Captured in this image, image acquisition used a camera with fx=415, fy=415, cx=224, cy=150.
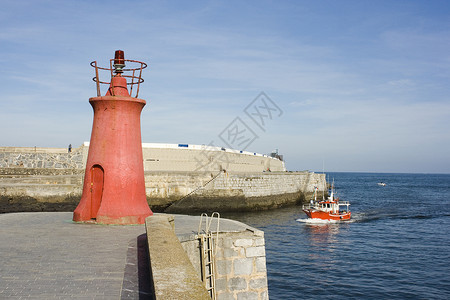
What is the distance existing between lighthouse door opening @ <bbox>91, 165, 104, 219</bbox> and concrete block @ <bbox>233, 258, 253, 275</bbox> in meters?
4.71

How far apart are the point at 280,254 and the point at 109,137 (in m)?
12.1

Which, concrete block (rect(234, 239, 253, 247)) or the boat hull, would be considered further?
the boat hull

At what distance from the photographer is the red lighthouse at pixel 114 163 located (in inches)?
421

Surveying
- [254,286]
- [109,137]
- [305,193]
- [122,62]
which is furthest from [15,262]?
[305,193]

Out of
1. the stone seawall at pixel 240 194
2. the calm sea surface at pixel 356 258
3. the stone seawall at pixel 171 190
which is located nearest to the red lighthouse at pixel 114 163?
the calm sea surface at pixel 356 258

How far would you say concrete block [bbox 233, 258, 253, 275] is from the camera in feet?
26.3

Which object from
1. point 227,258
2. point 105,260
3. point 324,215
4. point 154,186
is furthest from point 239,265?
point 324,215

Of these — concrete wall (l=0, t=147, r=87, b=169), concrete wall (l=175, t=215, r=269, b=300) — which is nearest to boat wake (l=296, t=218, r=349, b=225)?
concrete wall (l=0, t=147, r=87, b=169)

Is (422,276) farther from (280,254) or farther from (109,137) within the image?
(109,137)

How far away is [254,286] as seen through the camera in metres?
8.16

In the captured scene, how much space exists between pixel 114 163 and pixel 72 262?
15.8 ft

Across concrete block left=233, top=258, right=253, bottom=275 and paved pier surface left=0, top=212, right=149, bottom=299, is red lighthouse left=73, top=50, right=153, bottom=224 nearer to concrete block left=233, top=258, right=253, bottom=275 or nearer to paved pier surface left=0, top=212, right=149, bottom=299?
paved pier surface left=0, top=212, right=149, bottom=299

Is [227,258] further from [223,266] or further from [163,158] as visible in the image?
[163,158]

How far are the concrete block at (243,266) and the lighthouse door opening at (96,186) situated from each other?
4.71m
